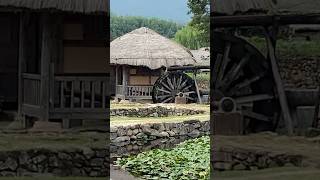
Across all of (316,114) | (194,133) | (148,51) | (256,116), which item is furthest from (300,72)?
(148,51)

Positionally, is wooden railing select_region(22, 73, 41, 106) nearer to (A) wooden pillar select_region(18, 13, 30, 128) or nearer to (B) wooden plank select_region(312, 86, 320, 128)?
(A) wooden pillar select_region(18, 13, 30, 128)

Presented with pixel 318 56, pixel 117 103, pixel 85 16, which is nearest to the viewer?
pixel 318 56

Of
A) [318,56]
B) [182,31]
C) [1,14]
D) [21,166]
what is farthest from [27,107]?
[318,56]

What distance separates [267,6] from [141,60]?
1566mm

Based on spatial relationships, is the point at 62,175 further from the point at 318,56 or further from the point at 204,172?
the point at 318,56

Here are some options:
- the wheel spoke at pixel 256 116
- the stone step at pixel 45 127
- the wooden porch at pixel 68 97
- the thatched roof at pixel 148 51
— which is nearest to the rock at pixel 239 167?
the wheel spoke at pixel 256 116

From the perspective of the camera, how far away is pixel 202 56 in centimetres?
461

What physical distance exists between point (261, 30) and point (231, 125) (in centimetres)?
79

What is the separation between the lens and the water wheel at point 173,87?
4.94 meters

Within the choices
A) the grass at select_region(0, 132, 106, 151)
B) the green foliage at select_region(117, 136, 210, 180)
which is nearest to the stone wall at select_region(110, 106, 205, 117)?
the green foliage at select_region(117, 136, 210, 180)

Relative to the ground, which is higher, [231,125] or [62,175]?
[231,125]

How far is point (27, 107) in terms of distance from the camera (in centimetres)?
443

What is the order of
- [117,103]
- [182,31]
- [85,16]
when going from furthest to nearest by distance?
1. [117,103]
2. [182,31]
3. [85,16]

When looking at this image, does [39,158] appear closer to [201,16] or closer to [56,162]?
[56,162]
